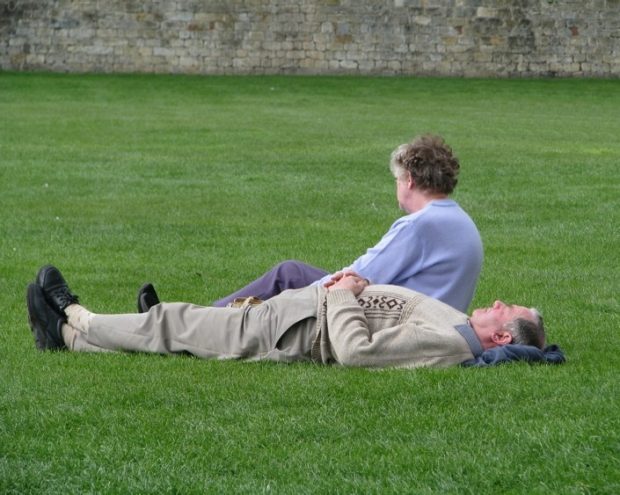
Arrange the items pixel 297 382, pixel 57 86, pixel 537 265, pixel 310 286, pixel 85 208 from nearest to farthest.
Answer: pixel 297 382
pixel 310 286
pixel 537 265
pixel 85 208
pixel 57 86

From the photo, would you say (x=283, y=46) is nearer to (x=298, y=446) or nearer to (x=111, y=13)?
(x=111, y=13)

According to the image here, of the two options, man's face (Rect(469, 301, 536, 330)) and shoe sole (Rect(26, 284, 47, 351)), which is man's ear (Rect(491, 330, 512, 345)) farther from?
shoe sole (Rect(26, 284, 47, 351))

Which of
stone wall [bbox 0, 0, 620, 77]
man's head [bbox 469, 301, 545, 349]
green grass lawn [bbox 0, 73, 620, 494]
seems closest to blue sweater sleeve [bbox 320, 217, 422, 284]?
man's head [bbox 469, 301, 545, 349]

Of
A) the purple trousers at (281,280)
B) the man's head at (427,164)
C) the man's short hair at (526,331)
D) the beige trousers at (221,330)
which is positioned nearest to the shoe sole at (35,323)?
the beige trousers at (221,330)

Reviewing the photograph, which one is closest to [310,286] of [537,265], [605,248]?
[537,265]

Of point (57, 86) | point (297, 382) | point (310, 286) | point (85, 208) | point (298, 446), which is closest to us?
point (298, 446)

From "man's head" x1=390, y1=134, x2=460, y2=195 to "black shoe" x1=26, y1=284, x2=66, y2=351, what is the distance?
1.64m

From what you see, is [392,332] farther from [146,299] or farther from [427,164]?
[146,299]

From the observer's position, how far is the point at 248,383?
A: 5.74m

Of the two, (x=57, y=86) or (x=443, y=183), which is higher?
(x=443, y=183)

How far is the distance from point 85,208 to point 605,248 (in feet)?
14.3

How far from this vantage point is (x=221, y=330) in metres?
6.26

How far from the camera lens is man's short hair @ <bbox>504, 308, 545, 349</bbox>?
612cm

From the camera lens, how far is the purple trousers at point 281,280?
6727mm
